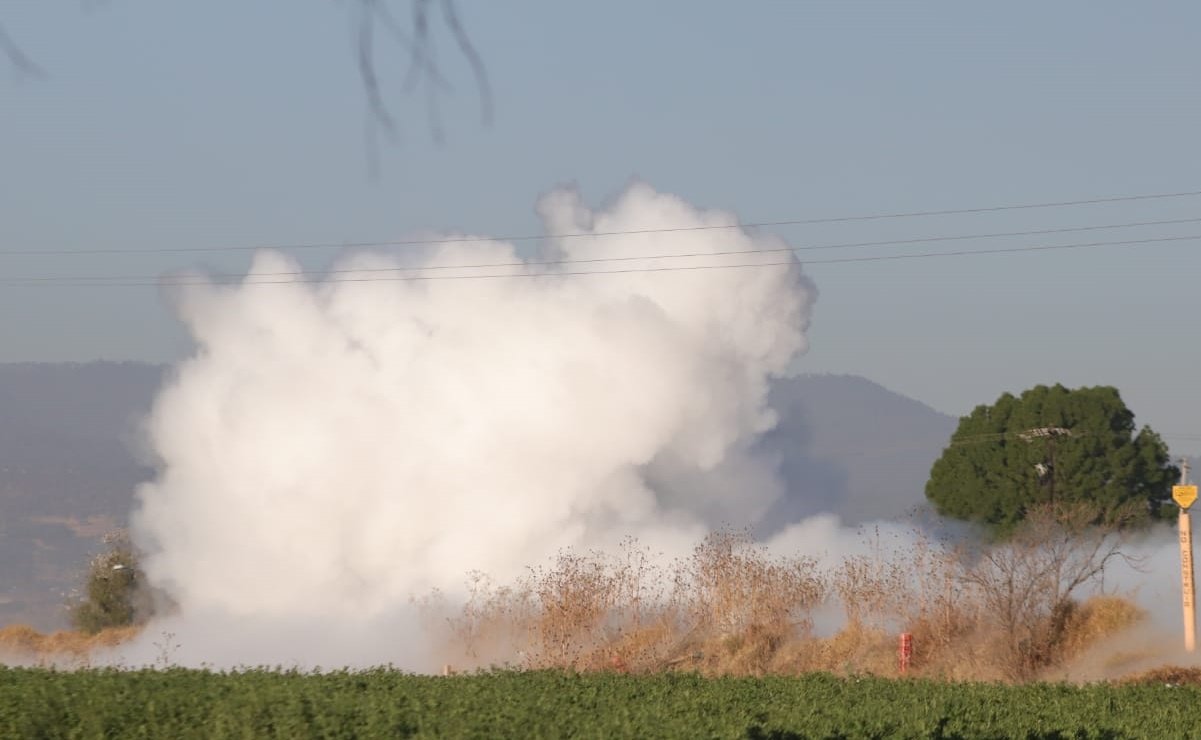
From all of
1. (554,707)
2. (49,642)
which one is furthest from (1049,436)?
(554,707)

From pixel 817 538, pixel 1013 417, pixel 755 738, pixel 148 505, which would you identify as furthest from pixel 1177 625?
pixel 148 505

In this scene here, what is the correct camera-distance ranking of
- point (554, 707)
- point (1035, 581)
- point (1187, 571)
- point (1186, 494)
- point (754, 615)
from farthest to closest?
point (1186, 494) → point (1187, 571) → point (1035, 581) → point (754, 615) → point (554, 707)

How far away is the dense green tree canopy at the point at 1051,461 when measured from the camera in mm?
64375

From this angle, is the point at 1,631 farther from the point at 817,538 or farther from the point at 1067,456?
the point at 1067,456

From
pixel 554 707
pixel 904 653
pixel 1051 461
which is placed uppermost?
pixel 1051 461

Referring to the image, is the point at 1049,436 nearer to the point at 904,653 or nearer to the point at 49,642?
the point at 904,653

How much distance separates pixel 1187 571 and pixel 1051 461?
20.5 metres

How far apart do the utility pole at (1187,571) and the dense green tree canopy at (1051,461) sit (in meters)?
16.6

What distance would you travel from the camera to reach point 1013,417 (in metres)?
68.0

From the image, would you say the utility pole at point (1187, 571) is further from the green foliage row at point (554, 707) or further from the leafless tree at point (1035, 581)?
the green foliage row at point (554, 707)

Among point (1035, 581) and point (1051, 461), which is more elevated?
point (1051, 461)

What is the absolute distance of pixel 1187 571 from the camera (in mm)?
44969

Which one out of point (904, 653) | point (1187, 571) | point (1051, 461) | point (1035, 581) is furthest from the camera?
point (1051, 461)

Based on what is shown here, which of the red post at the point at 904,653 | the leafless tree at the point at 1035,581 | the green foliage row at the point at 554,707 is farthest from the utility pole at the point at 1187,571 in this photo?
the green foliage row at the point at 554,707
